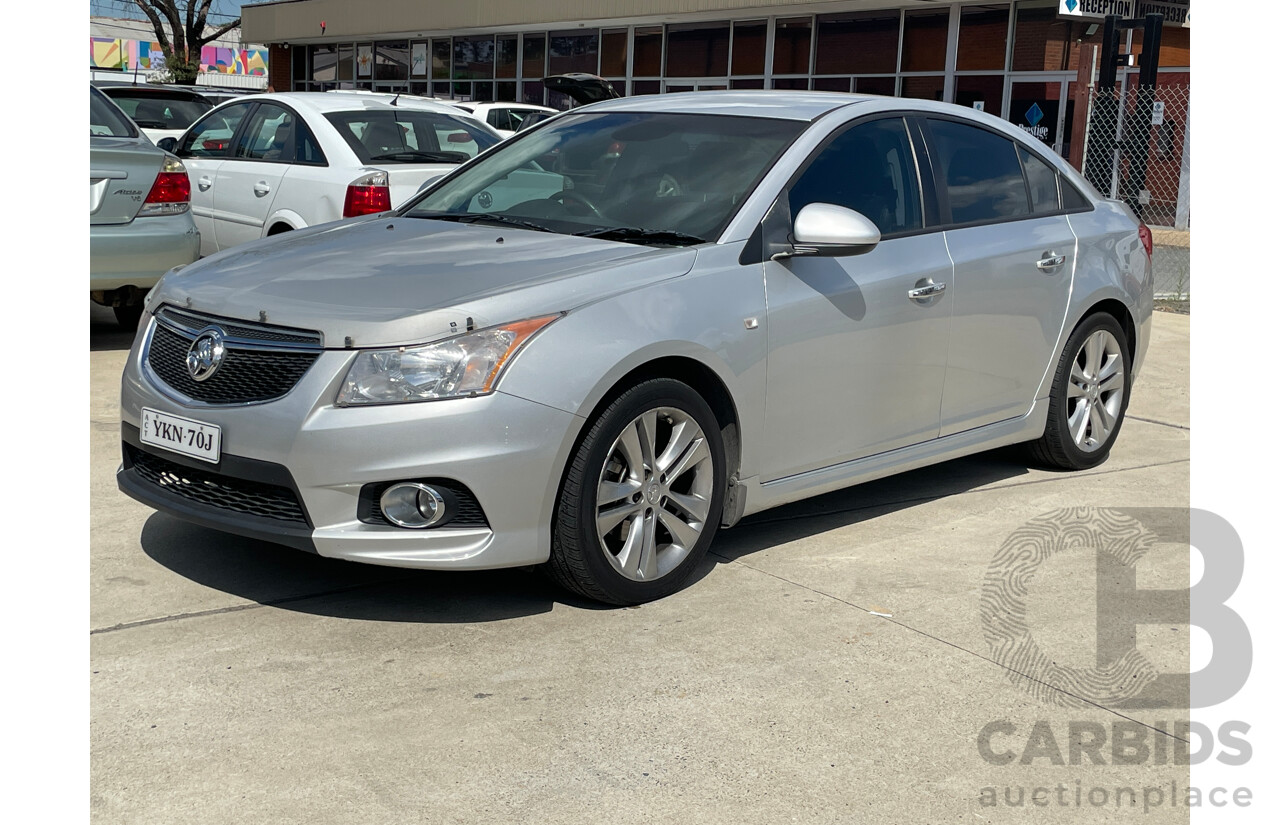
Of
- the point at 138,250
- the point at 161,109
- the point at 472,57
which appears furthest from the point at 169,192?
the point at 472,57

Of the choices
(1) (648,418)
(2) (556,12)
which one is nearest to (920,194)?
(1) (648,418)

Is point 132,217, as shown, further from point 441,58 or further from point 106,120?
point 441,58

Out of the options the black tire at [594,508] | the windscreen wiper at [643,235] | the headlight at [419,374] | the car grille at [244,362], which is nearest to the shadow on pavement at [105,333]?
the car grille at [244,362]

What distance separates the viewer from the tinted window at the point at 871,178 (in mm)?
4926

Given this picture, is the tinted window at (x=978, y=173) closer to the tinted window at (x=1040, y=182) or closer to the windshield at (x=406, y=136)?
the tinted window at (x=1040, y=182)

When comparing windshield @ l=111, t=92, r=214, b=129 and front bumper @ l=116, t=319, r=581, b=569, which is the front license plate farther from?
windshield @ l=111, t=92, r=214, b=129

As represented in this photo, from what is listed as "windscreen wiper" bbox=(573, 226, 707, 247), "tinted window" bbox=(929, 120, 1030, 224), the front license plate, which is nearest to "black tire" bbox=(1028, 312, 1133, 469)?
"tinted window" bbox=(929, 120, 1030, 224)

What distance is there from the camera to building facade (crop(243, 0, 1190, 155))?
22.6 m

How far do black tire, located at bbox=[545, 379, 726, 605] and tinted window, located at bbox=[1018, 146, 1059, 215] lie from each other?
2342 millimetres

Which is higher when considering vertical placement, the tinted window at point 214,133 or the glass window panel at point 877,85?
the glass window panel at point 877,85

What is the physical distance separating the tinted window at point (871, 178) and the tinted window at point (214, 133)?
243 inches

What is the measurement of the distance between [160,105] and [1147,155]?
13.6m

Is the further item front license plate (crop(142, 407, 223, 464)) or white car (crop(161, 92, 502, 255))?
white car (crop(161, 92, 502, 255))

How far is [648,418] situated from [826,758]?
1.28 meters
